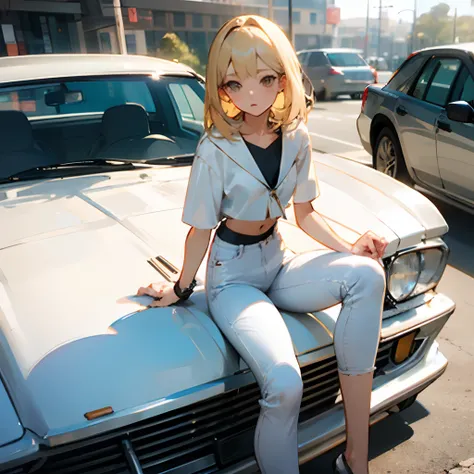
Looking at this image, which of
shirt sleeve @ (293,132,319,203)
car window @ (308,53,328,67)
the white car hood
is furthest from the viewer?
car window @ (308,53,328,67)

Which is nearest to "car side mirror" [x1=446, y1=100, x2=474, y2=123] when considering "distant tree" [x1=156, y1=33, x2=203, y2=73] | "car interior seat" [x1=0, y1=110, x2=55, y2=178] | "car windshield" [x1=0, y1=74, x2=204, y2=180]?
"car windshield" [x1=0, y1=74, x2=204, y2=180]

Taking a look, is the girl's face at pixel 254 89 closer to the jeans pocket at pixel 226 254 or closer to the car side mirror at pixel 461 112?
the jeans pocket at pixel 226 254

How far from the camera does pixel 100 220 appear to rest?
2.18 meters

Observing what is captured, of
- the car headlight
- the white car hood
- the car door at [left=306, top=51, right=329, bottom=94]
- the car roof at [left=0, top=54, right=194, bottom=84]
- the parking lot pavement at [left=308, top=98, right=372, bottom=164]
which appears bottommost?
the parking lot pavement at [left=308, top=98, right=372, bottom=164]

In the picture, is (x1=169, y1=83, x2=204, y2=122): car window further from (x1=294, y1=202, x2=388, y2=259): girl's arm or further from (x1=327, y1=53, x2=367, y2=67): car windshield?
(x1=327, y1=53, x2=367, y2=67): car windshield

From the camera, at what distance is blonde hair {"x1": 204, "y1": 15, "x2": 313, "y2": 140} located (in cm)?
150

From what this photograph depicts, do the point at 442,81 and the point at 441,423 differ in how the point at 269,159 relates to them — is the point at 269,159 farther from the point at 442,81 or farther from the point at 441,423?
the point at 442,81

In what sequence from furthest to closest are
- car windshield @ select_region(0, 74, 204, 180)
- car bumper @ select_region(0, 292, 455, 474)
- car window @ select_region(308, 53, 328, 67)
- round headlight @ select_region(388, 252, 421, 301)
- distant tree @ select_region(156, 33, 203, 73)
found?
distant tree @ select_region(156, 33, 203, 73), car window @ select_region(308, 53, 328, 67), car windshield @ select_region(0, 74, 204, 180), round headlight @ select_region(388, 252, 421, 301), car bumper @ select_region(0, 292, 455, 474)

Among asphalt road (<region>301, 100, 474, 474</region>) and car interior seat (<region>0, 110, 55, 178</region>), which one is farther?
car interior seat (<region>0, 110, 55, 178</region>)

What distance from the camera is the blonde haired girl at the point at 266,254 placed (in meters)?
1.50

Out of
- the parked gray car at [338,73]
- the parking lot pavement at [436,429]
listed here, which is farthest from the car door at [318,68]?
the parking lot pavement at [436,429]

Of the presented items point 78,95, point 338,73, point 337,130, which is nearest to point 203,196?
point 78,95

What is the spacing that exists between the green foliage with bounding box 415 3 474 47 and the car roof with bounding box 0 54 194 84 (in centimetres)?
7898

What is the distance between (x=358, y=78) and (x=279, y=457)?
51.1 feet
